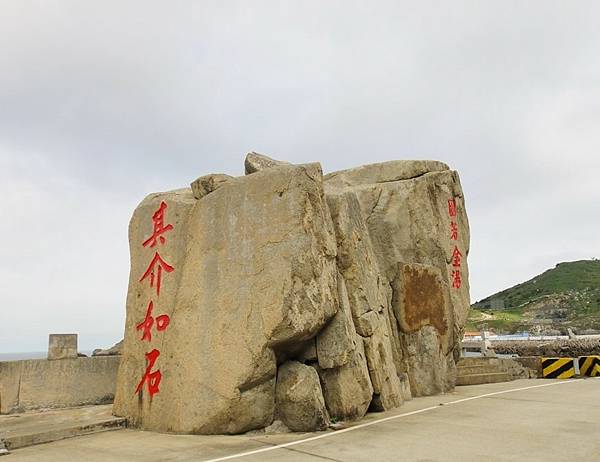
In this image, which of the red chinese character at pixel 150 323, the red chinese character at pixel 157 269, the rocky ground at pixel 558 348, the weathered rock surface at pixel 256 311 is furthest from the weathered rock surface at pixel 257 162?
the rocky ground at pixel 558 348

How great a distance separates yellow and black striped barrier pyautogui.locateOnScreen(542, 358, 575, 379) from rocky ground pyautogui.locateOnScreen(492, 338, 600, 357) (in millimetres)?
17229

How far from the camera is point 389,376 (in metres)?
9.66

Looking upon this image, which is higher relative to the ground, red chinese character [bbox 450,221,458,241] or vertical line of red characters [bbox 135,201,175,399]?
red chinese character [bbox 450,221,458,241]

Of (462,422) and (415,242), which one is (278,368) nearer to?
(462,422)

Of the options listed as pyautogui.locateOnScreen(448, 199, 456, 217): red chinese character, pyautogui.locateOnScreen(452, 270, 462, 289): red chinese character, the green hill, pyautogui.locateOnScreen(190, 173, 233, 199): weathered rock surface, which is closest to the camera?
pyautogui.locateOnScreen(190, 173, 233, 199): weathered rock surface

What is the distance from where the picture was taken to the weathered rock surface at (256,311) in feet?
24.3

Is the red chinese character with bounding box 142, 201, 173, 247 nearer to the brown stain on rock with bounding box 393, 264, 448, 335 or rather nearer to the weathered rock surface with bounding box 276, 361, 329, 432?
the weathered rock surface with bounding box 276, 361, 329, 432

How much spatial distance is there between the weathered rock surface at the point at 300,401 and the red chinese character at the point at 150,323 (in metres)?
2.17

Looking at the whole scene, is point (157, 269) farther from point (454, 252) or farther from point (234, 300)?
point (454, 252)

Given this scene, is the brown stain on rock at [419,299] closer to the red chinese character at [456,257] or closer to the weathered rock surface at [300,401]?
the red chinese character at [456,257]

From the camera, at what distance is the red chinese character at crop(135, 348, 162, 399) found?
26.4 ft

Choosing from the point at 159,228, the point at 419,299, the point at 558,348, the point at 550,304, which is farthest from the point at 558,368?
the point at 550,304

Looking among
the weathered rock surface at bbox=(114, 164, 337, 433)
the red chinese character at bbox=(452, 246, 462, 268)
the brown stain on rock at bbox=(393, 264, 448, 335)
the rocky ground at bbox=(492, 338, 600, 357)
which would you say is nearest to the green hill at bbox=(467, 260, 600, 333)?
the rocky ground at bbox=(492, 338, 600, 357)

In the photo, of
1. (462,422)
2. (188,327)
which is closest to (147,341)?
(188,327)
